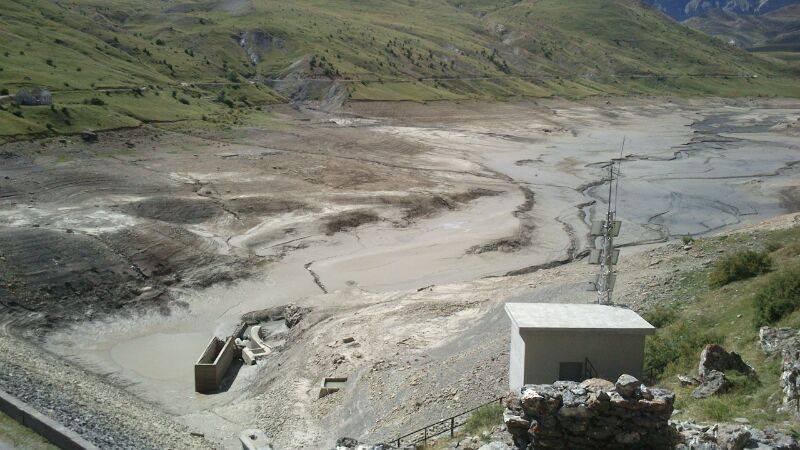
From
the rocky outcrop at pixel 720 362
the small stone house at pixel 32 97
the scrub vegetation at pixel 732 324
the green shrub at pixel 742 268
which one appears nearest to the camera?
the scrub vegetation at pixel 732 324

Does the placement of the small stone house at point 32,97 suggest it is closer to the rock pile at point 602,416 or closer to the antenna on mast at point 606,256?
the antenna on mast at point 606,256

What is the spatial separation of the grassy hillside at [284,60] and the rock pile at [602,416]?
168ft

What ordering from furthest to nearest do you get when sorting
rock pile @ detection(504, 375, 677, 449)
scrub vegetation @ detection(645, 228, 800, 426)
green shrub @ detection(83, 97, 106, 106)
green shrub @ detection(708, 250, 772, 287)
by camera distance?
green shrub @ detection(83, 97, 106, 106) < green shrub @ detection(708, 250, 772, 287) < scrub vegetation @ detection(645, 228, 800, 426) < rock pile @ detection(504, 375, 677, 449)

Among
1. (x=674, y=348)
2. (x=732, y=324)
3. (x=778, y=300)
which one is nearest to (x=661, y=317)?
(x=732, y=324)

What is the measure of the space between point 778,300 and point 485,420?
7.74m

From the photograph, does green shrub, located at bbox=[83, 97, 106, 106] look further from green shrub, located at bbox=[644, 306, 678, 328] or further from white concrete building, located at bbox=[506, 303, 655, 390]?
white concrete building, located at bbox=[506, 303, 655, 390]

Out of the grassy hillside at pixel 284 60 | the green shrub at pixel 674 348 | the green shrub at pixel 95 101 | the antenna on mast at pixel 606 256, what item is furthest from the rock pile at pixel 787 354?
the green shrub at pixel 95 101

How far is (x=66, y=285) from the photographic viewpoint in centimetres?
3328

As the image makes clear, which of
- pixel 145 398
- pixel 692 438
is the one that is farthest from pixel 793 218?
pixel 145 398

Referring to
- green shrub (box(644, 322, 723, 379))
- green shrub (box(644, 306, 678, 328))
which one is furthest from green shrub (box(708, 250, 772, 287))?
green shrub (box(644, 322, 723, 379))

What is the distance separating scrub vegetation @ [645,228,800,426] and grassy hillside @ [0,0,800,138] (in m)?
48.7

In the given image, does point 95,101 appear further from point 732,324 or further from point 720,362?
point 720,362

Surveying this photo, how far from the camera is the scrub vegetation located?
1316cm

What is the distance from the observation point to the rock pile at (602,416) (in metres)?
11.1
